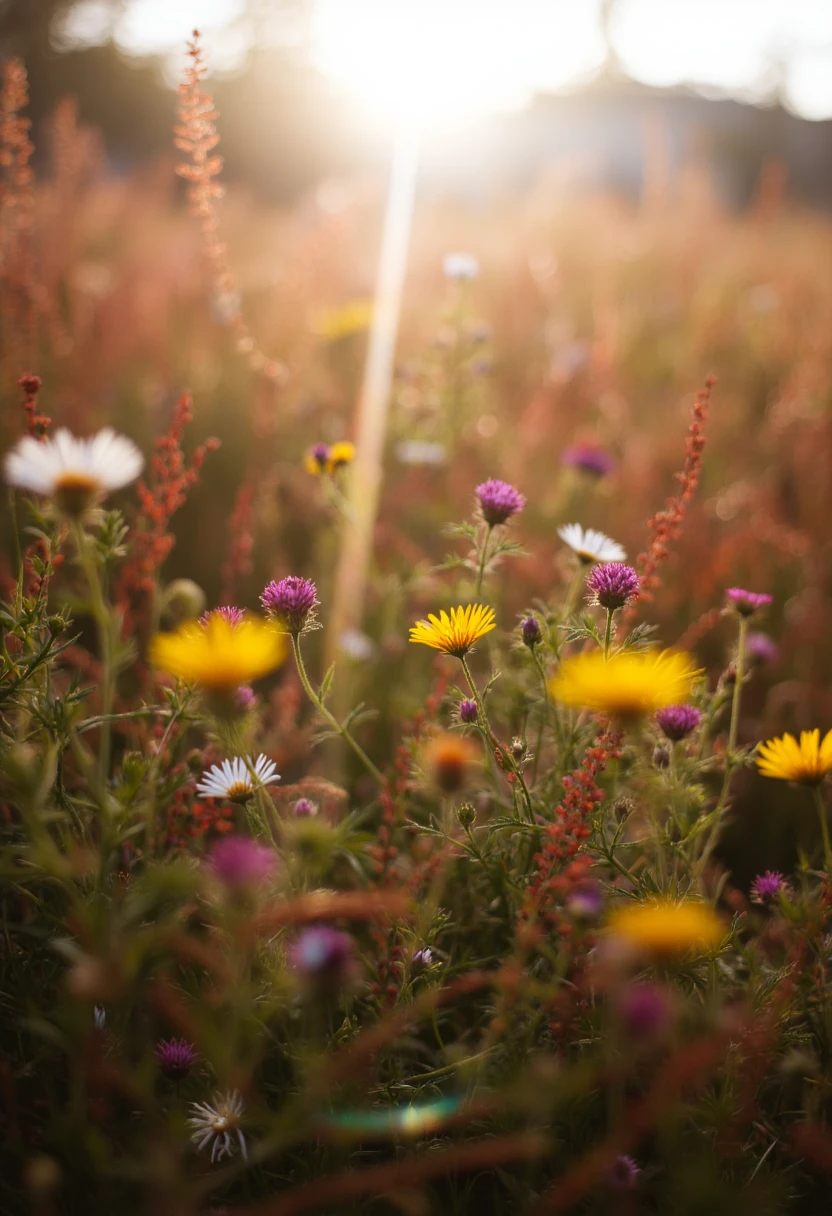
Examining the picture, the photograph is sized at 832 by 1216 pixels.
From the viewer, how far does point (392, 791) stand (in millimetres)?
1188

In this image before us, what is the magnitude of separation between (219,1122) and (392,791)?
48cm

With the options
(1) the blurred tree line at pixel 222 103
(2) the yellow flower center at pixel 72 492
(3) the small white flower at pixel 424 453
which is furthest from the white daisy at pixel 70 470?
(1) the blurred tree line at pixel 222 103

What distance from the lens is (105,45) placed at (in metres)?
12.1

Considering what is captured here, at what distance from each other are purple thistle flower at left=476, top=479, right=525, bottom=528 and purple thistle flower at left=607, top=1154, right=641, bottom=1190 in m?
0.72

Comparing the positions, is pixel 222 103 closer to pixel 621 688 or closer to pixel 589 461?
pixel 589 461

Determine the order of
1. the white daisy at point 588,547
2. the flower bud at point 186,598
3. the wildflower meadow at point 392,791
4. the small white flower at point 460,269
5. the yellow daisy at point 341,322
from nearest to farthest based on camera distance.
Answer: the wildflower meadow at point 392,791
the white daisy at point 588,547
the flower bud at point 186,598
the small white flower at point 460,269
the yellow daisy at point 341,322

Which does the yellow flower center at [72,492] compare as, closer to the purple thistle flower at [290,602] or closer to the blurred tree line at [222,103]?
the purple thistle flower at [290,602]

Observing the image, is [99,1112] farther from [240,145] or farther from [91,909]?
[240,145]

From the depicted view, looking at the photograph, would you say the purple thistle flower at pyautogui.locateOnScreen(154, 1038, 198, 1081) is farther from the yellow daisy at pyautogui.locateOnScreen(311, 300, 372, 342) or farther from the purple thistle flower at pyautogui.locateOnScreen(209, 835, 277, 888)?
the yellow daisy at pyautogui.locateOnScreen(311, 300, 372, 342)

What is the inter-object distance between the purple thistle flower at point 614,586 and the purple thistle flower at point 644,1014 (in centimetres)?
48

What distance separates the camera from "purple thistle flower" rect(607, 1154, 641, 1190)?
70cm

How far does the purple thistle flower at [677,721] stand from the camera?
3.03 feet

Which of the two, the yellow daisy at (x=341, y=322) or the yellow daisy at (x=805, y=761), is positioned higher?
the yellow daisy at (x=341, y=322)

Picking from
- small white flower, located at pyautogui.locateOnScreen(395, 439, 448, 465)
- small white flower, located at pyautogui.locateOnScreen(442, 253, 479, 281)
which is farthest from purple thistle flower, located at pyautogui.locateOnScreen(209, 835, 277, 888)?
small white flower, located at pyautogui.locateOnScreen(442, 253, 479, 281)
